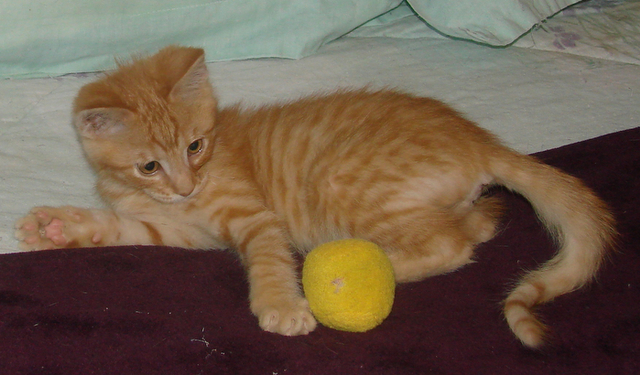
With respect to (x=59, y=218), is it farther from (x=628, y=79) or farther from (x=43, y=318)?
(x=628, y=79)

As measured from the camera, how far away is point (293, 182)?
1790 millimetres

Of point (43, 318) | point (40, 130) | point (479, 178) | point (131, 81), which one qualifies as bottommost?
point (40, 130)

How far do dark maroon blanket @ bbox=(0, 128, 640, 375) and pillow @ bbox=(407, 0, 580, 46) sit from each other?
116 centimetres

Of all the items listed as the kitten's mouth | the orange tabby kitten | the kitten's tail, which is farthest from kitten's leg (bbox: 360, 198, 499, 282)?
the kitten's mouth

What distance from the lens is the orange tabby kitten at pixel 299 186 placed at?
60.6 inches

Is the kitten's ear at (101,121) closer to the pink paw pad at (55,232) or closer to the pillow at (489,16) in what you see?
the pink paw pad at (55,232)

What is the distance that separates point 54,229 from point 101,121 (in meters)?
0.32

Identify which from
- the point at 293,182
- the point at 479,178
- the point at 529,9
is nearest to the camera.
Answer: the point at 479,178

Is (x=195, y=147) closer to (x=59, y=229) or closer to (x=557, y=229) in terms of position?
(x=59, y=229)

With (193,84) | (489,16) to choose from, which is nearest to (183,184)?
(193,84)

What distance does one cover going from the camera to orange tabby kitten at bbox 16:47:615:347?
154 cm

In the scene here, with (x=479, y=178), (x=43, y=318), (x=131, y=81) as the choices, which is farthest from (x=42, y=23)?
(x=479, y=178)

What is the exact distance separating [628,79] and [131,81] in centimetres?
197

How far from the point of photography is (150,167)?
1642 millimetres
